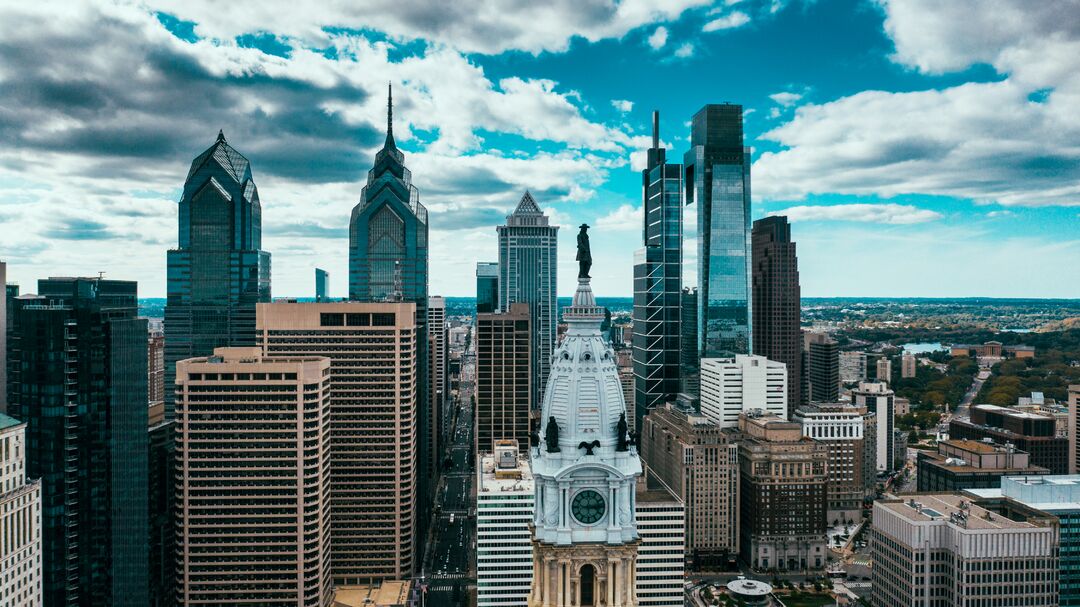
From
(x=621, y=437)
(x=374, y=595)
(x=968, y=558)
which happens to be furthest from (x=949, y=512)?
(x=374, y=595)

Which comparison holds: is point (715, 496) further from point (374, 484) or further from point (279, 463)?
point (279, 463)

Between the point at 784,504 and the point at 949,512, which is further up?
the point at 949,512

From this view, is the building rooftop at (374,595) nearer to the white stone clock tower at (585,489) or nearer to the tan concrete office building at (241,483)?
the tan concrete office building at (241,483)

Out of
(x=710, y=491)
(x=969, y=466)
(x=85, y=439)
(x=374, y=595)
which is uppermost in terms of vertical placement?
(x=85, y=439)

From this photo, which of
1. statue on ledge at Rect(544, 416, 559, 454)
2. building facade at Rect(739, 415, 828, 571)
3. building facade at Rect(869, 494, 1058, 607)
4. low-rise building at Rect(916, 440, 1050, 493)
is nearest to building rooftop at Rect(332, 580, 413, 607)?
building facade at Rect(739, 415, 828, 571)

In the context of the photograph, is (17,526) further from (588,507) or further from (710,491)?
(710,491)

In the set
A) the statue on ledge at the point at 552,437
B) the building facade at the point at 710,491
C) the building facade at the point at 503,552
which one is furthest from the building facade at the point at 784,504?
the statue on ledge at the point at 552,437
